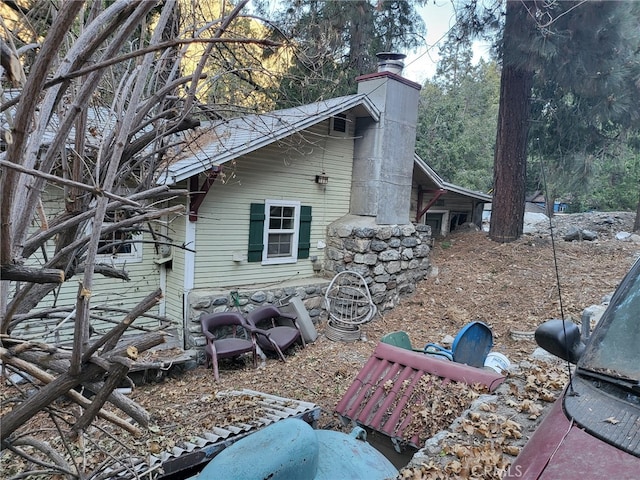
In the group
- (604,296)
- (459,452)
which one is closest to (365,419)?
(459,452)

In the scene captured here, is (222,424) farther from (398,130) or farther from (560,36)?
(560,36)

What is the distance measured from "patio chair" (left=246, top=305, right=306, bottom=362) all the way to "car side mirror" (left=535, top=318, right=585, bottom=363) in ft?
16.5

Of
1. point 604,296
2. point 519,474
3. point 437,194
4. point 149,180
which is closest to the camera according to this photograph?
point 519,474

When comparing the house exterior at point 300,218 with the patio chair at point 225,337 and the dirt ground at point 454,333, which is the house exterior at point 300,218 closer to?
the patio chair at point 225,337

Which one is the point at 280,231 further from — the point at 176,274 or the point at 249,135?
the point at 176,274

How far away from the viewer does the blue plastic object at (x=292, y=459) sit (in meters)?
2.57

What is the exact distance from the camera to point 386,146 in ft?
28.0

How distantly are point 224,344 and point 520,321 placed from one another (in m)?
5.37

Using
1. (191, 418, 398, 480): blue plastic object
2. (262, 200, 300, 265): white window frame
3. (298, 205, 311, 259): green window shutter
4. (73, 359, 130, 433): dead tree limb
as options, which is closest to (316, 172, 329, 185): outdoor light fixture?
(298, 205, 311, 259): green window shutter

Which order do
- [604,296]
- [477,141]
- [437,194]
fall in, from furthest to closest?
[477,141] → [437,194] → [604,296]

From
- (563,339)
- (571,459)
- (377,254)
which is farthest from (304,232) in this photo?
(571,459)

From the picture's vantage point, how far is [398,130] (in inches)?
341

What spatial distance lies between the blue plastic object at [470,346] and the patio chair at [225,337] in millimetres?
2976

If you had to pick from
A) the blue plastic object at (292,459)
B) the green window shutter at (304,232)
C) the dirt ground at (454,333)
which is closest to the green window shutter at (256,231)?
the green window shutter at (304,232)
